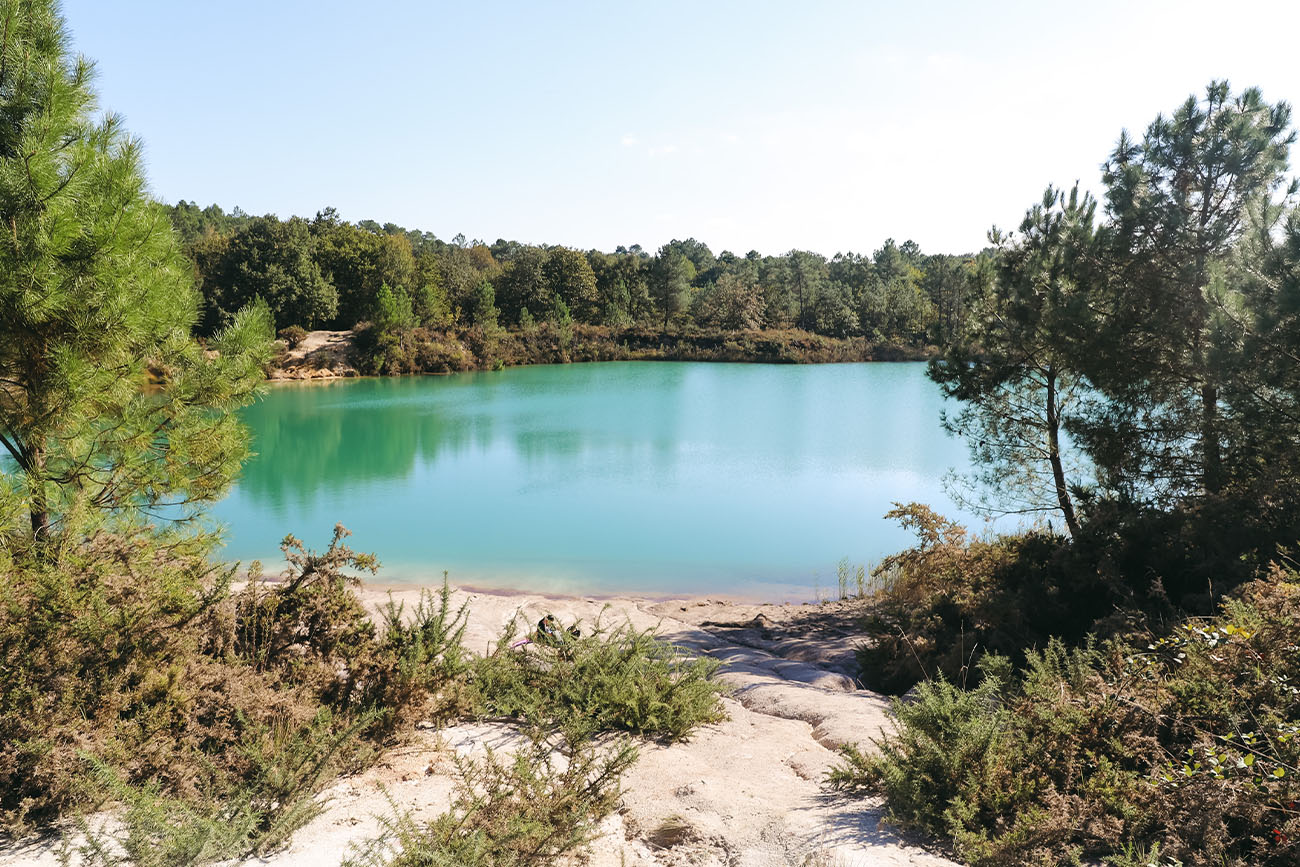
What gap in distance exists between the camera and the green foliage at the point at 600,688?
509cm

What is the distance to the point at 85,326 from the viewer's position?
4758mm

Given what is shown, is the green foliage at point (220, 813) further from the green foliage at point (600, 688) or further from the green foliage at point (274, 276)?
the green foliage at point (274, 276)

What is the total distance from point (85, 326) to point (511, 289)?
5892 centimetres

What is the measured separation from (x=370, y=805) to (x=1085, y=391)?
29.5 feet

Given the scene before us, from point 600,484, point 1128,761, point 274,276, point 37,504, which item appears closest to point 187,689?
point 37,504

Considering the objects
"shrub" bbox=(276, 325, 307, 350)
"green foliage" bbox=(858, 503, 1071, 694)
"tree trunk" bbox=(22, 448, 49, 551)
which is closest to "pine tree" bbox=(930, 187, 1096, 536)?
"green foliage" bbox=(858, 503, 1071, 694)

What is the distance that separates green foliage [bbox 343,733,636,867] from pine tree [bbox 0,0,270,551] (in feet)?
10.1

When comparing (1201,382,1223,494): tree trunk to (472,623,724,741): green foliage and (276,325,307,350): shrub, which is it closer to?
(472,623,724,741): green foliage

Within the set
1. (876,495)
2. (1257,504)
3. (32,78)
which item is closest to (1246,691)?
(1257,504)

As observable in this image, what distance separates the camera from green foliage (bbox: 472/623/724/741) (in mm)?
5088

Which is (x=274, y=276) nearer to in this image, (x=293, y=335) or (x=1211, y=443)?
(x=293, y=335)

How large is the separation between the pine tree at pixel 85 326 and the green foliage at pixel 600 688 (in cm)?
257

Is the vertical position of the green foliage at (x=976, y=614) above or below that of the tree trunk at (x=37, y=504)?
below

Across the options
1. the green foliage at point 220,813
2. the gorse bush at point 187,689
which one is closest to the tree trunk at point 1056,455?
the gorse bush at point 187,689
